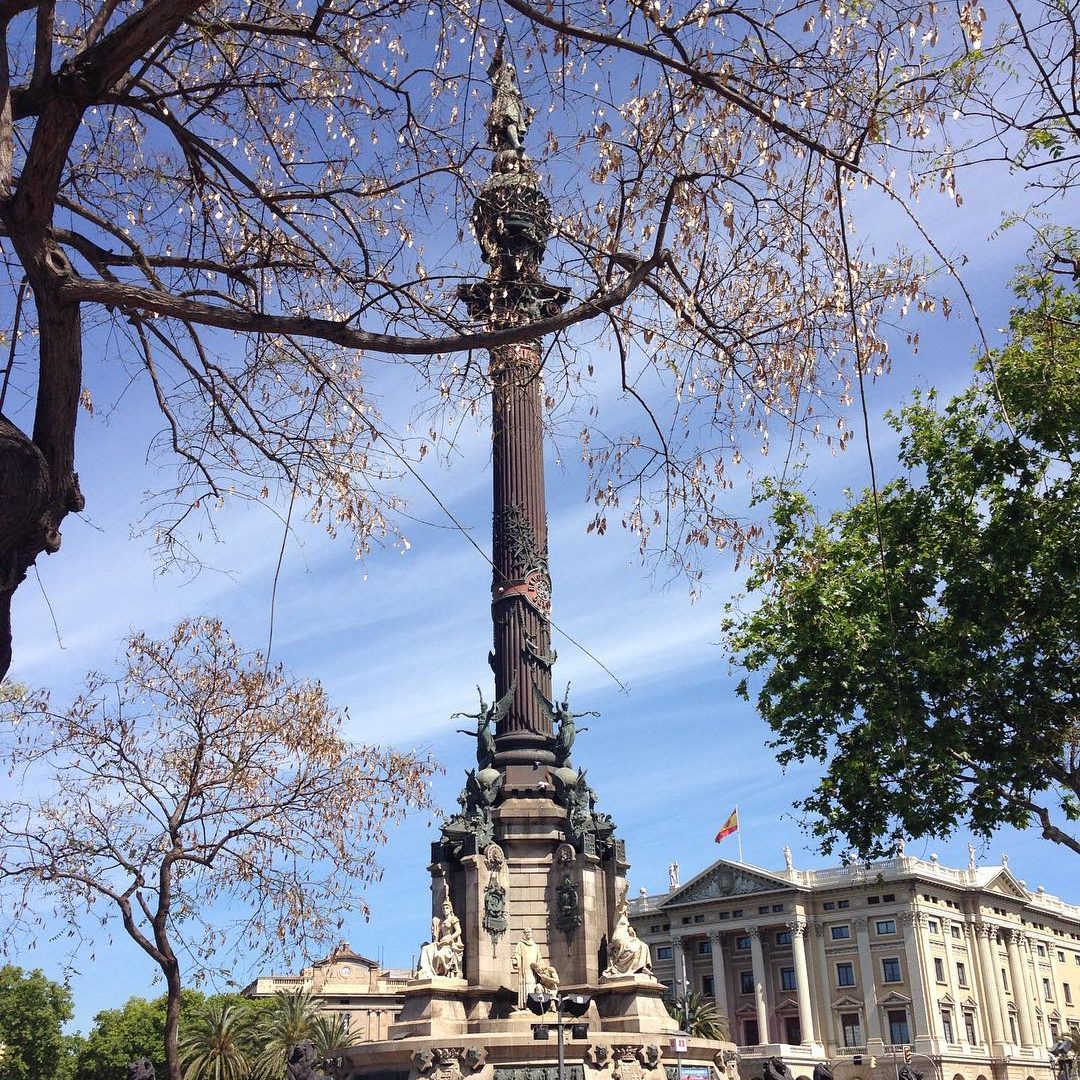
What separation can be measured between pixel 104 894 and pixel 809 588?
1464 centimetres

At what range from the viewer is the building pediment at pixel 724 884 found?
280 feet

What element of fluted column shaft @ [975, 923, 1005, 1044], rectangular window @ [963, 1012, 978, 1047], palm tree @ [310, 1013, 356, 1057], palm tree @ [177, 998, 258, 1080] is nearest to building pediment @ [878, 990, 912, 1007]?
rectangular window @ [963, 1012, 978, 1047]

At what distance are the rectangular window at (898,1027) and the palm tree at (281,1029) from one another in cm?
3990

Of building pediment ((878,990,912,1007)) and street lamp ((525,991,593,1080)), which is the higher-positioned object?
building pediment ((878,990,912,1007))

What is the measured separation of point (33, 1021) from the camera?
61625mm

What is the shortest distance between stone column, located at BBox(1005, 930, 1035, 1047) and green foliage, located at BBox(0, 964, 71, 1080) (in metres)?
64.5

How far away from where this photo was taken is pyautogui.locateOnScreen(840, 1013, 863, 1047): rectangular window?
78688mm

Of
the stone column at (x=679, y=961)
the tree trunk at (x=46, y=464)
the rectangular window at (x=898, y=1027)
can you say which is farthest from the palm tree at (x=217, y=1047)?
the tree trunk at (x=46, y=464)

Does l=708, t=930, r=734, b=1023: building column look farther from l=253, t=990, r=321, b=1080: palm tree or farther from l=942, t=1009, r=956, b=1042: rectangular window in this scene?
l=253, t=990, r=321, b=1080: palm tree

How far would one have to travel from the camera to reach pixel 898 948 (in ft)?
258

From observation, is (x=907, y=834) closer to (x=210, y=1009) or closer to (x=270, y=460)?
(x=270, y=460)

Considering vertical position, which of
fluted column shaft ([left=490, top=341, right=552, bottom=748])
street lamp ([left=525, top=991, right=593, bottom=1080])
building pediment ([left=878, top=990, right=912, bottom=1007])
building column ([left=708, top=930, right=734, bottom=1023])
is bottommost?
street lamp ([left=525, top=991, right=593, bottom=1080])

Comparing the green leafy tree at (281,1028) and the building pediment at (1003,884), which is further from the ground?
the building pediment at (1003,884)

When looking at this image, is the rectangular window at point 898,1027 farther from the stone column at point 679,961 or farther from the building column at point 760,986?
the stone column at point 679,961
